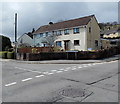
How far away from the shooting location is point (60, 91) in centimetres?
611

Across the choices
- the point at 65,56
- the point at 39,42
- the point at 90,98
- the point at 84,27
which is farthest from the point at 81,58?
the point at 39,42

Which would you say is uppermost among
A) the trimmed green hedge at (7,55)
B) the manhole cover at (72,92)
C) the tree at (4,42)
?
the tree at (4,42)

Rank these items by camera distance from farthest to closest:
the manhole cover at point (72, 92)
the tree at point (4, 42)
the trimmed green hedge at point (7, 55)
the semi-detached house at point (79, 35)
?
the tree at point (4, 42) → the semi-detached house at point (79, 35) → the trimmed green hedge at point (7, 55) → the manhole cover at point (72, 92)

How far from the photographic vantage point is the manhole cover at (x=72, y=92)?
5602mm

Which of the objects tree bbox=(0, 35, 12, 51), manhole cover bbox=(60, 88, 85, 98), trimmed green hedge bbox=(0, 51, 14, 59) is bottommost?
manhole cover bbox=(60, 88, 85, 98)

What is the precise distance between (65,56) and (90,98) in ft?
57.3

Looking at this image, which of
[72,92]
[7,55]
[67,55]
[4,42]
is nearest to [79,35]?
[67,55]

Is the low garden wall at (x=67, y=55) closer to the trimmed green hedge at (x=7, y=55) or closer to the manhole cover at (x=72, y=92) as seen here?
the trimmed green hedge at (x=7, y=55)

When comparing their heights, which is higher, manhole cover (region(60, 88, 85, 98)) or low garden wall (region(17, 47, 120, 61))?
low garden wall (region(17, 47, 120, 61))

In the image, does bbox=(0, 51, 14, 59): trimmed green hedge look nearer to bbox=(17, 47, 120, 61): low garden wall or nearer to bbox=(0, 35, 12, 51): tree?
bbox=(17, 47, 120, 61): low garden wall

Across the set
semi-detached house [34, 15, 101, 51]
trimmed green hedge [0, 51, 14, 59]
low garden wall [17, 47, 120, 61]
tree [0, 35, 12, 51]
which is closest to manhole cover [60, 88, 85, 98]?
low garden wall [17, 47, 120, 61]

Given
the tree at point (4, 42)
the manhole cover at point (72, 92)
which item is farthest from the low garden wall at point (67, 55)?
the tree at point (4, 42)

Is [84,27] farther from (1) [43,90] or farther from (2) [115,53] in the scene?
(1) [43,90]

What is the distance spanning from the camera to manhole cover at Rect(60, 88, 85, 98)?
560 centimetres
